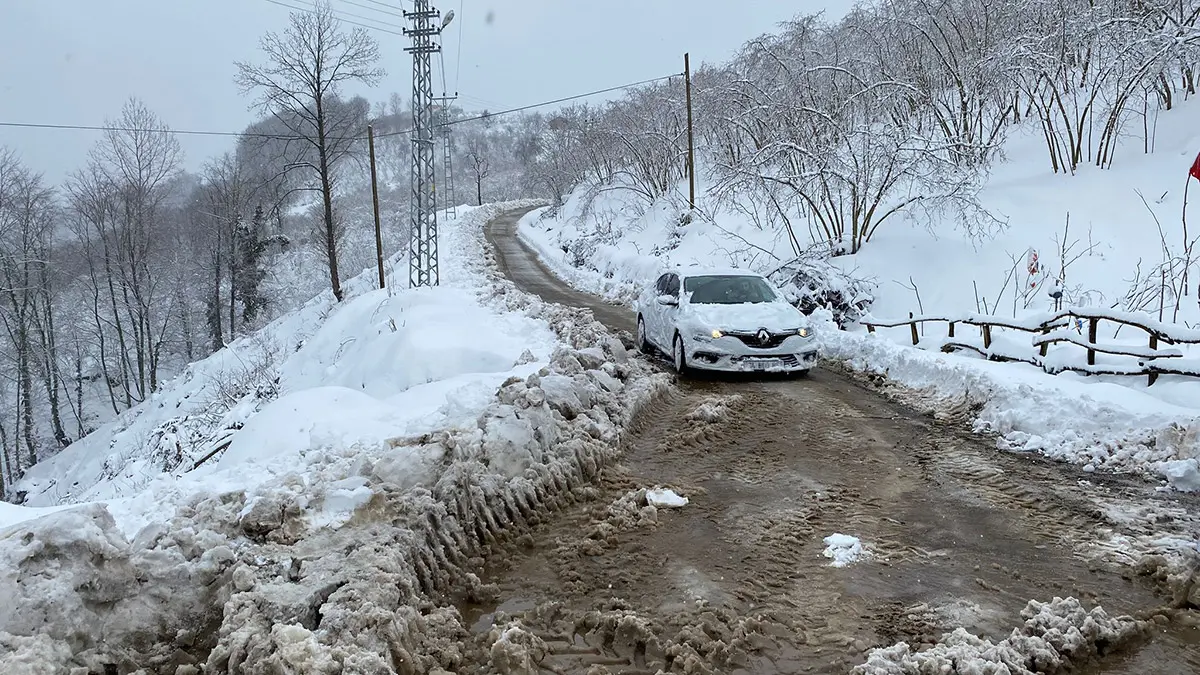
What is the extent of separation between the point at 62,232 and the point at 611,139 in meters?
32.7

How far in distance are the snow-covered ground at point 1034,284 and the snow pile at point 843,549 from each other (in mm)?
2870

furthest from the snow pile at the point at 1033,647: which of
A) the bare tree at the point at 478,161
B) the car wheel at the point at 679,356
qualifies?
the bare tree at the point at 478,161

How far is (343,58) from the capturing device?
30625 millimetres

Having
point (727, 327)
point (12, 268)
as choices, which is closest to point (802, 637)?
point (727, 327)

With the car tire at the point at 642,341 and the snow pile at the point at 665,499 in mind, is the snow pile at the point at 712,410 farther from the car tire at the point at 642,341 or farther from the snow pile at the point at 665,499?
the car tire at the point at 642,341

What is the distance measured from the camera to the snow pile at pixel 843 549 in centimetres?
458

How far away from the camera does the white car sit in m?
10.1

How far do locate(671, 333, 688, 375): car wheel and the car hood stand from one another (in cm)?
46

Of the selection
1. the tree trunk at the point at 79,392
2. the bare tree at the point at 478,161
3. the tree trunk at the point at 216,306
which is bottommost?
the tree trunk at the point at 79,392

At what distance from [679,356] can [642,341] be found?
2.32 metres

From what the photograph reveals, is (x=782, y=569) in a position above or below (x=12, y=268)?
below

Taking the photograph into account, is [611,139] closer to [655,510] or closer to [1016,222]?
[1016,222]

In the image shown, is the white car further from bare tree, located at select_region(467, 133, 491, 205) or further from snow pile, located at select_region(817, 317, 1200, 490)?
bare tree, located at select_region(467, 133, 491, 205)

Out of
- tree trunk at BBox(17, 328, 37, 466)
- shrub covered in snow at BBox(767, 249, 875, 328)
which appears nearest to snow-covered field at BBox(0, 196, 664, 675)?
shrub covered in snow at BBox(767, 249, 875, 328)
